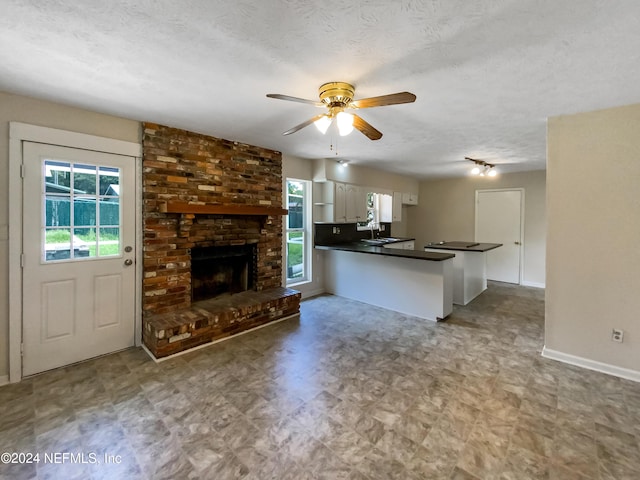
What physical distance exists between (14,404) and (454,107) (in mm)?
4234

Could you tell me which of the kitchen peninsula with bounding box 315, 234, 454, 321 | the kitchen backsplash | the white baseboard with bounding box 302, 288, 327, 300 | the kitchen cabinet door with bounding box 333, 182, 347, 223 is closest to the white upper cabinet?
the kitchen backsplash

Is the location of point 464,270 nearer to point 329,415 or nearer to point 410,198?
point 410,198

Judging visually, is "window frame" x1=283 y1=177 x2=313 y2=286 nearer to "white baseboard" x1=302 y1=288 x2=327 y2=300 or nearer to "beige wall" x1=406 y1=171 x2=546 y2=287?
"white baseboard" x1=302 y1=288 x2=327 y2=300

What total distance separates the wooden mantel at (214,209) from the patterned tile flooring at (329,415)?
4.92ft

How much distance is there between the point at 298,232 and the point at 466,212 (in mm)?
4139

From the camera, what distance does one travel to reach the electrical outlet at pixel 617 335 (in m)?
2.53

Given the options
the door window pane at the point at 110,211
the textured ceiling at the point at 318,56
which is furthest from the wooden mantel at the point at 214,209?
the textured ceiling at the point at 318,56

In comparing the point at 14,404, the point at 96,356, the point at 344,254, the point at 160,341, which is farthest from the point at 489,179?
the point at 14,404

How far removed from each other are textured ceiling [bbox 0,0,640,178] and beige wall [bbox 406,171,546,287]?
3.43 m

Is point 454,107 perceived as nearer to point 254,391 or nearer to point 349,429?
point 349,429

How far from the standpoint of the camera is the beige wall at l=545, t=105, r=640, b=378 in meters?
2.48

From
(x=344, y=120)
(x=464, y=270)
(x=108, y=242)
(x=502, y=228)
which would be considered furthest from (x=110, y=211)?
(x=502, y=228)

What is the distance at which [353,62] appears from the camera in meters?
1.81

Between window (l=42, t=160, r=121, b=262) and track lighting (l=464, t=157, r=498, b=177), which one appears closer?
window (l=42, t=160, r=121, b=262)
